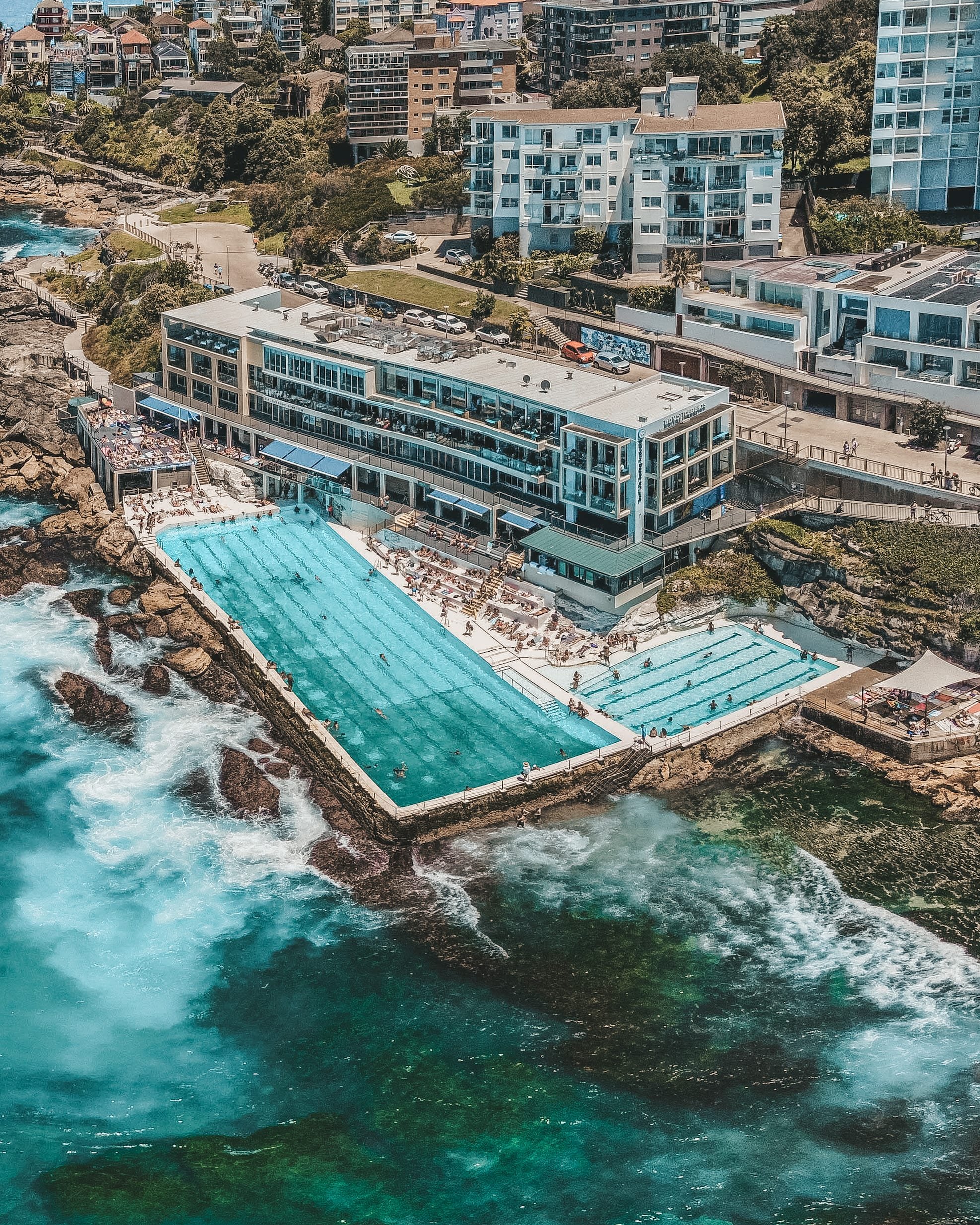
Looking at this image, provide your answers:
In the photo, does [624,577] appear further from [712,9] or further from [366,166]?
[712,9]

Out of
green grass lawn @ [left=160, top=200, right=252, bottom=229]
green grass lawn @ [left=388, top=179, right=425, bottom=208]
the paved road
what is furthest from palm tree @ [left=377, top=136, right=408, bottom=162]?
the paved road

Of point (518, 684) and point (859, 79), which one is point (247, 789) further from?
point (859, 79)

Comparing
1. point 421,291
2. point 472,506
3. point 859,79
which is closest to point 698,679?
point 472,506

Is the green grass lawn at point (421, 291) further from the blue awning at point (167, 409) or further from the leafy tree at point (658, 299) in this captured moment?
the blue awning at point (167, 409)

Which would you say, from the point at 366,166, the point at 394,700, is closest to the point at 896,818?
the point at 394,700

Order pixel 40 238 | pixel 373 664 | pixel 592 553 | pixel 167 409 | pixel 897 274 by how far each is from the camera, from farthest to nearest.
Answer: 1. pixel 40 238
2. pixel 167 409
3. pixel 897 274
4. pixel 592 553
5. pixel 373 664
